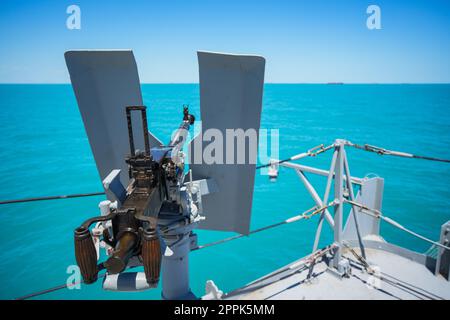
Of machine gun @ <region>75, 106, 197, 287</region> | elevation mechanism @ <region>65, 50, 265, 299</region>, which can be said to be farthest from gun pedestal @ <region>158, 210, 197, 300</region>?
machine gun @ <region>75, 106, 197, 287</region>

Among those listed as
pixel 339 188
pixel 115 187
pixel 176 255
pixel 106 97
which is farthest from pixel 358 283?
pixel 106 97

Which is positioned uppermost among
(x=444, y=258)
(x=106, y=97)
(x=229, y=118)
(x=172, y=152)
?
(x=106, y=97)

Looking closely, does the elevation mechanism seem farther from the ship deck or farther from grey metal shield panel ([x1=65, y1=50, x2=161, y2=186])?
the ship deck

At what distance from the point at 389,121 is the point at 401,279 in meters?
44.2

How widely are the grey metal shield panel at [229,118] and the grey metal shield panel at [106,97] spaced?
667mm

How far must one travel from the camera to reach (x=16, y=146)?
2722 centimetres

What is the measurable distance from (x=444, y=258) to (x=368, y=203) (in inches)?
53.4

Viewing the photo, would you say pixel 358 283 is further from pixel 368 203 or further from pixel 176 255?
pixel 176 255

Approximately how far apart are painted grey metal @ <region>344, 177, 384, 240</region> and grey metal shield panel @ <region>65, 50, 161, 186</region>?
3814 millimetres

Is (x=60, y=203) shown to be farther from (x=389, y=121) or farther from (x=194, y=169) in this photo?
(x=389, y=121)

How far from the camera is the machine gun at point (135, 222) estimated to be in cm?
120

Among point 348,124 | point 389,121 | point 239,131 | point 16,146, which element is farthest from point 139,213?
point 389,121

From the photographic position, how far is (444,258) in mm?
4141

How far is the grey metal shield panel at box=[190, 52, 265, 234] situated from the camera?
7.97 feet
